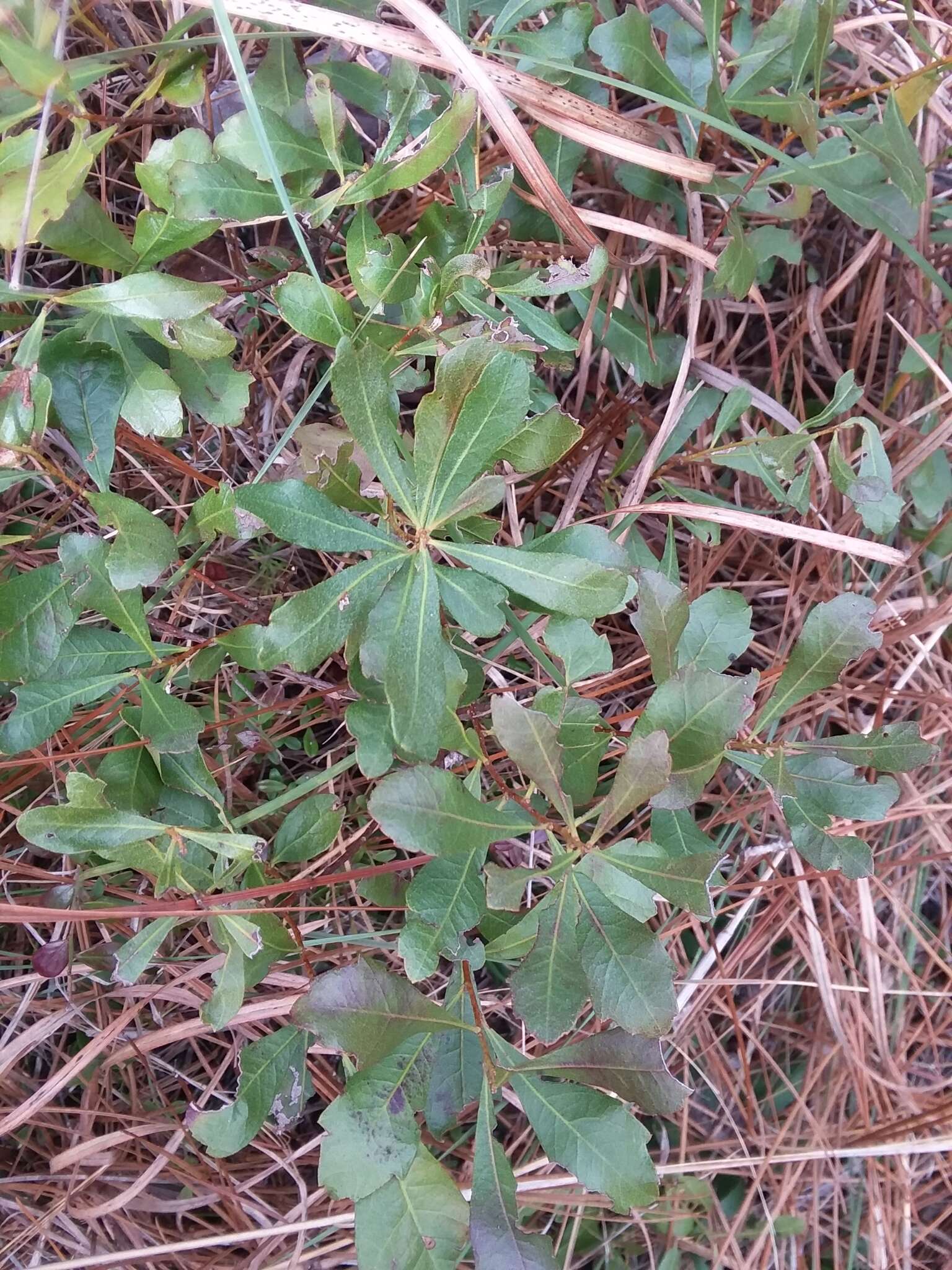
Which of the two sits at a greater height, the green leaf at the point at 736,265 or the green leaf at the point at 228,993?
the green leaf at the point at 736,265

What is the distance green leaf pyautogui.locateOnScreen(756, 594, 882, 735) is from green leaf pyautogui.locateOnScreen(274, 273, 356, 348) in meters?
0.73

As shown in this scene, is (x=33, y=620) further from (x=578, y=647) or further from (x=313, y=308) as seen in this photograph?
(x=578, y=647)

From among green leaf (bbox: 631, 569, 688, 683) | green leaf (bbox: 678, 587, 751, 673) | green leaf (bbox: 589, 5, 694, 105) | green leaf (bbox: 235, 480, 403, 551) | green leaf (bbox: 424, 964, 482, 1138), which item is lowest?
green leaf (bbox: 424, 964, 482, 1138)

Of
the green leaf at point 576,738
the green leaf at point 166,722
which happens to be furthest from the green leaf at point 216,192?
the green leaf at point 576,738

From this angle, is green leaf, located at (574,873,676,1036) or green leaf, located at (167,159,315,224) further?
green leaf, located at (167,159,315,224)

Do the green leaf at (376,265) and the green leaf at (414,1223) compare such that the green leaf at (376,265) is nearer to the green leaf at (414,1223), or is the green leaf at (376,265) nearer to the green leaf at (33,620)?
the green leaf at (33,620)

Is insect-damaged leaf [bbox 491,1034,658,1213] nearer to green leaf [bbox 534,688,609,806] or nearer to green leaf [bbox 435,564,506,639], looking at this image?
green leaf [bbox 534,688,609,806]

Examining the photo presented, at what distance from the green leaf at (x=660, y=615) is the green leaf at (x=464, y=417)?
274mm

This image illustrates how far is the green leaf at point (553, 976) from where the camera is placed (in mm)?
982

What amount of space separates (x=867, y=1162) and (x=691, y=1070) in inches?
21.4

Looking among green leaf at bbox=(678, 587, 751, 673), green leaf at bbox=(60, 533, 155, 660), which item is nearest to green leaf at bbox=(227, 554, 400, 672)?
green leaf at bbox=(60, 533, 155, 660)

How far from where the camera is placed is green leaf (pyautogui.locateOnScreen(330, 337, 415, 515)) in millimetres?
940

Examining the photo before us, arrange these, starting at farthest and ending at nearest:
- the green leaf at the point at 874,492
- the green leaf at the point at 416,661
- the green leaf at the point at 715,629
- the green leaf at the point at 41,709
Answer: the green leaf at the point at 874,492, the green leaf at the point at 715,629, the green leaf at the point at 41,709, the green leaf at the point at 416,661

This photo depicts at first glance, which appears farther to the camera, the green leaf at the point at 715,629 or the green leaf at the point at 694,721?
the green leaf at the point at 715,629
